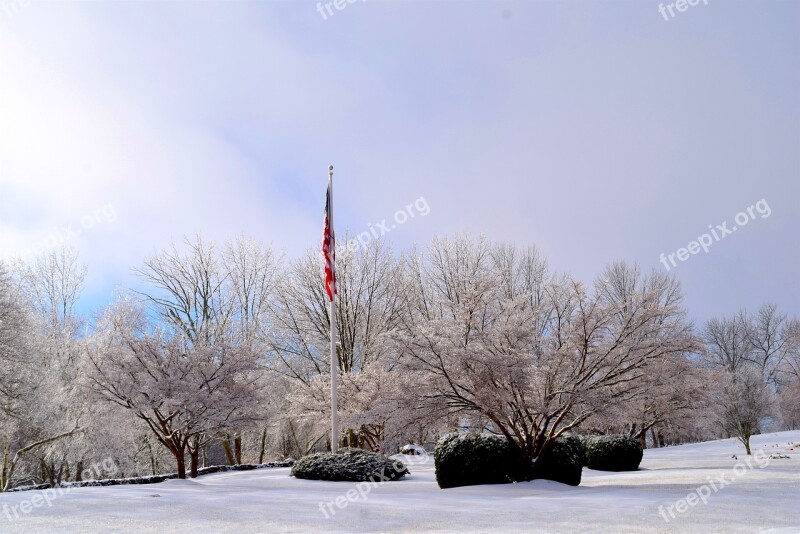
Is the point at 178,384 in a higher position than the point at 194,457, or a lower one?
higher

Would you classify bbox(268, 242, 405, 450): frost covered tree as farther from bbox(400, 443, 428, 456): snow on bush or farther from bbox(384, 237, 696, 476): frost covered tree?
bbox(384, 237, 696, 476): frost covered tree

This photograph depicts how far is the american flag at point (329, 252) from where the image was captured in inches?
663

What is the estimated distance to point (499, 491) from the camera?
11508mm

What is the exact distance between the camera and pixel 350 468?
1509 cm

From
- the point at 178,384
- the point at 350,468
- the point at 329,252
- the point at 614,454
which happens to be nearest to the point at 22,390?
the point at 178,384

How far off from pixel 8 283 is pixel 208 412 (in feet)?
31.0

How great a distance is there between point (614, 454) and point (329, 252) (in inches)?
476

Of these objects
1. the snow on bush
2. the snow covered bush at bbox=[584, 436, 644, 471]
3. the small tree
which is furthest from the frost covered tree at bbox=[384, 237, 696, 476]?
the snow on bush

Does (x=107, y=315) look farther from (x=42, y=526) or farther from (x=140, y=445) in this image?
(x=42, y=526)

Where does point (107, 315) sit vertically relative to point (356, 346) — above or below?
above

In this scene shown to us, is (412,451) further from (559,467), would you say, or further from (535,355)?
(535,355)

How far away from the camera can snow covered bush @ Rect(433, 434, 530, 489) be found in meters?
12.7

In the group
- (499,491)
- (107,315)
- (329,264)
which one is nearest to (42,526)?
(499,491)

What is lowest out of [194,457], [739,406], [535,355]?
[194,457]
